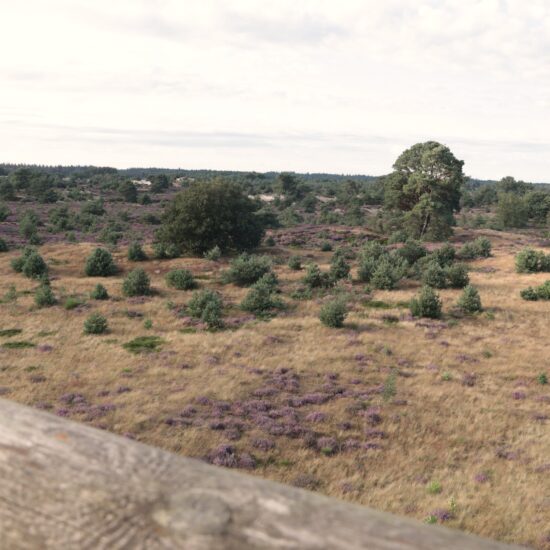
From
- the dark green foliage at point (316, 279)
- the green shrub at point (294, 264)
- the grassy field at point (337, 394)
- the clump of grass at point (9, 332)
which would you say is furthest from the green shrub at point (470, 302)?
the clump of grass at point (9, 332)

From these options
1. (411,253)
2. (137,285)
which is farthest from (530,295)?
(137,285)

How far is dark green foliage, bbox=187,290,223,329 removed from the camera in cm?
2744

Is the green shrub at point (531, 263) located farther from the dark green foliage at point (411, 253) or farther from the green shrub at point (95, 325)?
the green shrub at point (95, 325)

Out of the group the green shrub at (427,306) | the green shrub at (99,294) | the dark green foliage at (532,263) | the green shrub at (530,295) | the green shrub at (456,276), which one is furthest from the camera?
the dark green foliage at (532,263)

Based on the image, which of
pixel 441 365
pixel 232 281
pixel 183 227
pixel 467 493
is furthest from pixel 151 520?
pixel 183 227

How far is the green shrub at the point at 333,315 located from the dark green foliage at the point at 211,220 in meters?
23.8

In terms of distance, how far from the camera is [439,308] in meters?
29.9

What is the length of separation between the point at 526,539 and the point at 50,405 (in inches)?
610

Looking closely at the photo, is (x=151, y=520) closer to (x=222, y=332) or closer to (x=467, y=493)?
(x=467, y=493)

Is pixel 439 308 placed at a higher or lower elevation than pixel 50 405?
higher

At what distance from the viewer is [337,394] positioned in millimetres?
19078

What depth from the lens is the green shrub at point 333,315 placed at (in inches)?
1082

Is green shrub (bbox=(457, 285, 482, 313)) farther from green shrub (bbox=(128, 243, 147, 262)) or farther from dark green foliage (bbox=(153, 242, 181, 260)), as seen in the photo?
green shrub (bbox=(128, 243, 147, 262))

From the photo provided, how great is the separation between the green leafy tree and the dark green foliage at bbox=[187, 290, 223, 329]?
37701 mm
